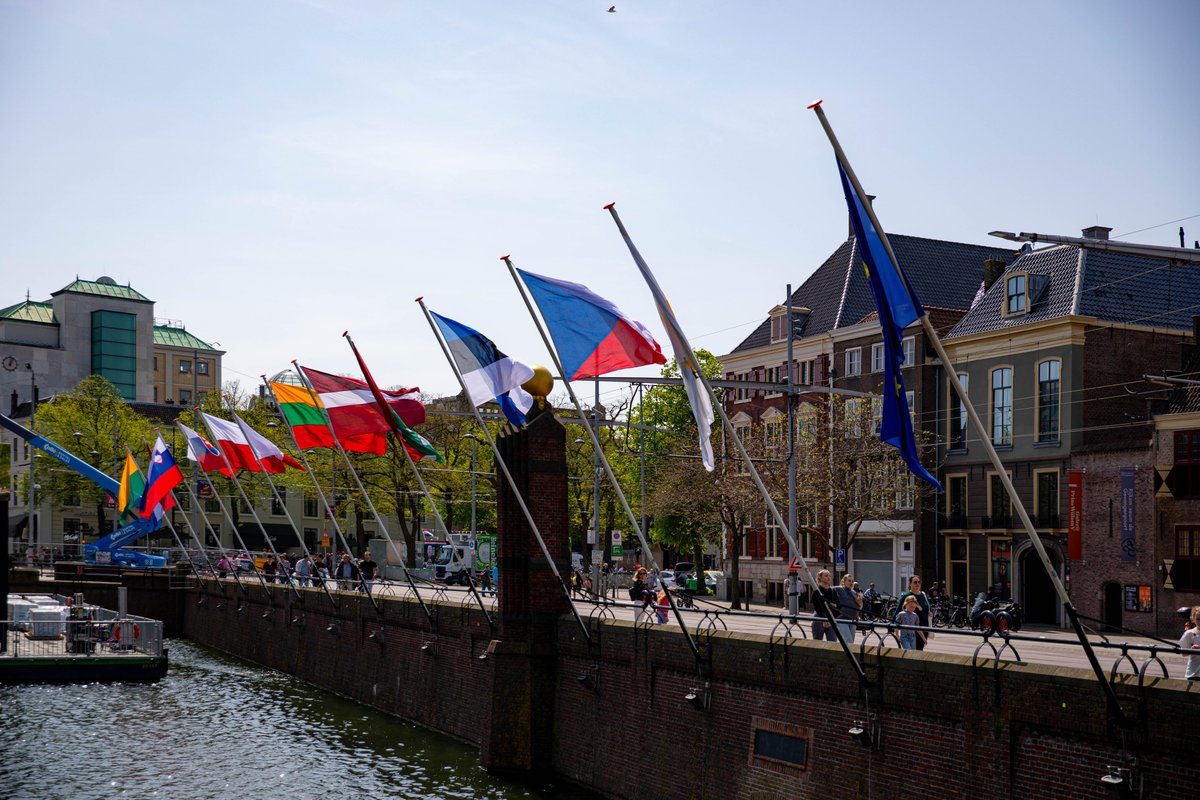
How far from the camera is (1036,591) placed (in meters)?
50.2

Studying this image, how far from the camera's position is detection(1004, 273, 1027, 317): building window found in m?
51.3

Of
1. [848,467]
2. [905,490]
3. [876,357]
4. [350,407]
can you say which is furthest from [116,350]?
[350,407]

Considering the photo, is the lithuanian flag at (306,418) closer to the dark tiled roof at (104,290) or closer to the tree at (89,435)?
the tree at (89,435)

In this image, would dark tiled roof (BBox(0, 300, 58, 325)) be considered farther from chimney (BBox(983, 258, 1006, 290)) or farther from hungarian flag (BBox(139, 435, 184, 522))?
chimney (BBox(983, 258, 1006, 290))

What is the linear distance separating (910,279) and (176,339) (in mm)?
109814

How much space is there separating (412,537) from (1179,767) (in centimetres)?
6501

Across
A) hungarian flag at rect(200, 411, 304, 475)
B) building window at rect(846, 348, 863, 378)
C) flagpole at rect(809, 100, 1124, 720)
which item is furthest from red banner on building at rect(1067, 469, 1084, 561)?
flagpole at rect(809, 100, 1124, 720)

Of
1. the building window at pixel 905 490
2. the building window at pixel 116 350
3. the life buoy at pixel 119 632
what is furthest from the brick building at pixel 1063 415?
the building window at pixel 116 350

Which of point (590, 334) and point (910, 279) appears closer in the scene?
point (590, 334)

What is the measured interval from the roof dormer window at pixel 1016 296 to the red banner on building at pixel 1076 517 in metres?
7.57

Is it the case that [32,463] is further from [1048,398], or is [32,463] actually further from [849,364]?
[1048,398]

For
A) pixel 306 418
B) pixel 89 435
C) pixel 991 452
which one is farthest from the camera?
pixel 89 435

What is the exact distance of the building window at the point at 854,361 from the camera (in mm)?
59875

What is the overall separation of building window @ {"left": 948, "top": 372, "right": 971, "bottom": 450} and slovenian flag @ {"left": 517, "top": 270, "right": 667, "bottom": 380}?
33.6 metres
